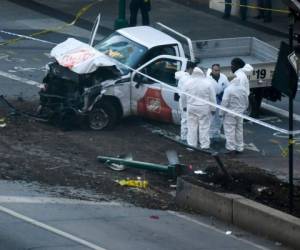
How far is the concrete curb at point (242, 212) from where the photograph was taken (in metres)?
13.2

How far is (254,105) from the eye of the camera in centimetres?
2134

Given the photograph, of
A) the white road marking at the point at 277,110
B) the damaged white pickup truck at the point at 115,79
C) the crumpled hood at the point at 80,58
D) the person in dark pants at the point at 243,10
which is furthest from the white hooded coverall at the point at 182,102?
the person in dark pants at the point at 243,10

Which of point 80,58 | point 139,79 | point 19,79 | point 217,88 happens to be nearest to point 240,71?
point 217,88

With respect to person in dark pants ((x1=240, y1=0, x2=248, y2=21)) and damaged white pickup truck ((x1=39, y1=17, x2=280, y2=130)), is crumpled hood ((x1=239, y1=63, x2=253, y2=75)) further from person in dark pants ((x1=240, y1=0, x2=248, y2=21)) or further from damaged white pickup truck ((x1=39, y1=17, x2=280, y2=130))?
person in dark pants ((x1=240, y1=0, x2=248, y2=21))

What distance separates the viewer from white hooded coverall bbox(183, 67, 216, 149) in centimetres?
1806

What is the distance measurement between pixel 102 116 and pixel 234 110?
2512 mm

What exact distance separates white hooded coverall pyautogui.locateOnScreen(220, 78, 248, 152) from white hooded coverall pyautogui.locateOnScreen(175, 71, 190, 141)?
2.20ft

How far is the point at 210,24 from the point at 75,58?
12574 millimetres

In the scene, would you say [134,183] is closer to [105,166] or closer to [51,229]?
[105,166]

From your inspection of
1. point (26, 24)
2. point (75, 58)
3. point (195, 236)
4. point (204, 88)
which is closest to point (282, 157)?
point (204, 88)

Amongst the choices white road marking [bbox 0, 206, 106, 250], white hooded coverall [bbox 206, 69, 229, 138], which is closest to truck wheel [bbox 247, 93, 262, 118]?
white hooded coverall [bbox 206, 69, 229, 138]

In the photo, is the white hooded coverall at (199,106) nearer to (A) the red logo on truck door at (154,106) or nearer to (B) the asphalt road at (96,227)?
(A) the red logo on truck door at (154,106)

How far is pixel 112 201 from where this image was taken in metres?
14.6

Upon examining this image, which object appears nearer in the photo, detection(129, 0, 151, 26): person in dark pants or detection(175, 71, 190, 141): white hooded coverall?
detection(175, 71, 190, 141): white hooded coverall
